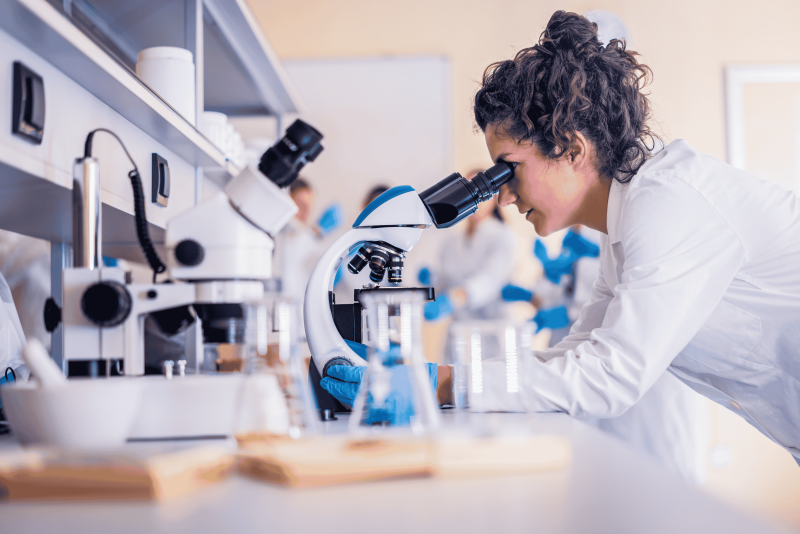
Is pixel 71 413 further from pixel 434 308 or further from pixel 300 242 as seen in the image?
pixel 300 242

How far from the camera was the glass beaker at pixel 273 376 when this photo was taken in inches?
22.0

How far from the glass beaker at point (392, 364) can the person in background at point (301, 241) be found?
231 cm

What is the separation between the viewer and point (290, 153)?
0.65 m

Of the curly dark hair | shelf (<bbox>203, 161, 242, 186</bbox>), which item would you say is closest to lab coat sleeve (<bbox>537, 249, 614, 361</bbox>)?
the curly dark hair

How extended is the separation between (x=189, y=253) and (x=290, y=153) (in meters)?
0.17

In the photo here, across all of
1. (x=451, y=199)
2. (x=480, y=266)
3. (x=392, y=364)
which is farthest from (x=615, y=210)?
(x=480, y=266)

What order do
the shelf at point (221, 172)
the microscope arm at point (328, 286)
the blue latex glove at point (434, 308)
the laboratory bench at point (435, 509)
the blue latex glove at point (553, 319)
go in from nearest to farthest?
the laboratory bench at point (435, 509) < the microscope arm at point (328, 286) < the shelf at point (221, 172) < the blue latex glove at point (553, 319) < the blue latex glove at point (434, 308)

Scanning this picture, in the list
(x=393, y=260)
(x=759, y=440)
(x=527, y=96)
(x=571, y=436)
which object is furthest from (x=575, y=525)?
(x=759, y=440)

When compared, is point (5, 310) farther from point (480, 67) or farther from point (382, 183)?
point (480, 67)

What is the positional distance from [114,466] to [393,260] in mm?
653

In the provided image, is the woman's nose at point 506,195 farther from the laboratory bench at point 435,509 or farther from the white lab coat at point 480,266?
the white lab coat at point 480,266

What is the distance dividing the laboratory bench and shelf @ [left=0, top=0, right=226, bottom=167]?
633mm

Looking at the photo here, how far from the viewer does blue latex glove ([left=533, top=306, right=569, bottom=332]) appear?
2248mm

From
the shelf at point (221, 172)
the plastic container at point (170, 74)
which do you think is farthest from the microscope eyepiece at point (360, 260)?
the shelf at point (221, 172)
